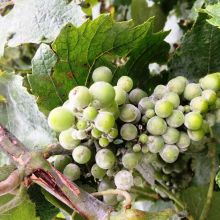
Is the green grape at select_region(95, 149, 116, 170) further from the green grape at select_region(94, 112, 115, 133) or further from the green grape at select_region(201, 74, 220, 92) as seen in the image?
the green grape at select_region(201, 74, 220, 92)

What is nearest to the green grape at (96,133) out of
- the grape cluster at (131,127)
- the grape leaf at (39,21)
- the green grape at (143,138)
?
the grape cluster at (131,127)

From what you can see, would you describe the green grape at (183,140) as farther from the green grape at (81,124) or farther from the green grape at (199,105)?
the green grape at (81,124)

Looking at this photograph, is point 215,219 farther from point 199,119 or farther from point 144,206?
point 199,119

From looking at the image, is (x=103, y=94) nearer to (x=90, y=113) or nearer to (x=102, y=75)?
(x=90, y=113)

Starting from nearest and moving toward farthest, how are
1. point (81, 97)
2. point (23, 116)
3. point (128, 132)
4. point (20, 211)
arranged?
point (81, 97)
point (128, 132)
point (20, 211)
point (23, 116)

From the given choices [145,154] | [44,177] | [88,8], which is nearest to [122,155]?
[145,154]

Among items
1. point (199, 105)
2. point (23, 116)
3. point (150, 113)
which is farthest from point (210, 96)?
point (23, 116)

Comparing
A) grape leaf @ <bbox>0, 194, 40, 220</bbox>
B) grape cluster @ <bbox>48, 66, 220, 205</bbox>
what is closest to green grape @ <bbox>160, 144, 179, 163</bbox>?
grape cluster @ <bbox>48, 66, 220, 205</bbox>
